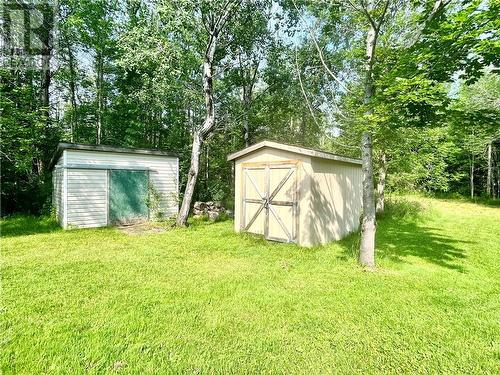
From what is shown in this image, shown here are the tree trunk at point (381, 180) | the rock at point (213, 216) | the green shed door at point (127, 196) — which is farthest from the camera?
the tree trunk at point (381, 180)

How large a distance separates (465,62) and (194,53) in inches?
341

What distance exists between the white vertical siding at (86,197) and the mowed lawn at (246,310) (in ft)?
6.52

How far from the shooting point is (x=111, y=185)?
A: 349 inches

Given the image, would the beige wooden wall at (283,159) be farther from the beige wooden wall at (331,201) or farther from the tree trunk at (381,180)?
the tree trunk at (381,180)

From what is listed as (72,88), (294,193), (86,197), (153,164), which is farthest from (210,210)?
(72,88)

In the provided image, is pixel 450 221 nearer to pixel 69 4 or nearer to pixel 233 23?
pixel 233 23

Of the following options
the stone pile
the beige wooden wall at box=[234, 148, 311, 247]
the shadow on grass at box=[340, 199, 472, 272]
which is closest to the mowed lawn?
the shadow on grass at box=[340, 199, 472, 272]

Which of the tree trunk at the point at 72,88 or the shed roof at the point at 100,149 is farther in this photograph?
the tree trunk at the point at 72,88

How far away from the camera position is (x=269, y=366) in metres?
2.39

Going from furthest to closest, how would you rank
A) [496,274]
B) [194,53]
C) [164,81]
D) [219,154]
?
[219,154], [194,53], [164,81], [496,274]

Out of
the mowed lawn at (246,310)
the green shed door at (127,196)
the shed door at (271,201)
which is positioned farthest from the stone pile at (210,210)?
Answer: the mowed lawn at (246,310)

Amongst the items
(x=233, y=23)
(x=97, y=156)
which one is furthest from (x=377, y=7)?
(x=97, y=156)

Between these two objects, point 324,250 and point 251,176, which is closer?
point 324,250

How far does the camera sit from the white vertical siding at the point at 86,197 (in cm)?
812
